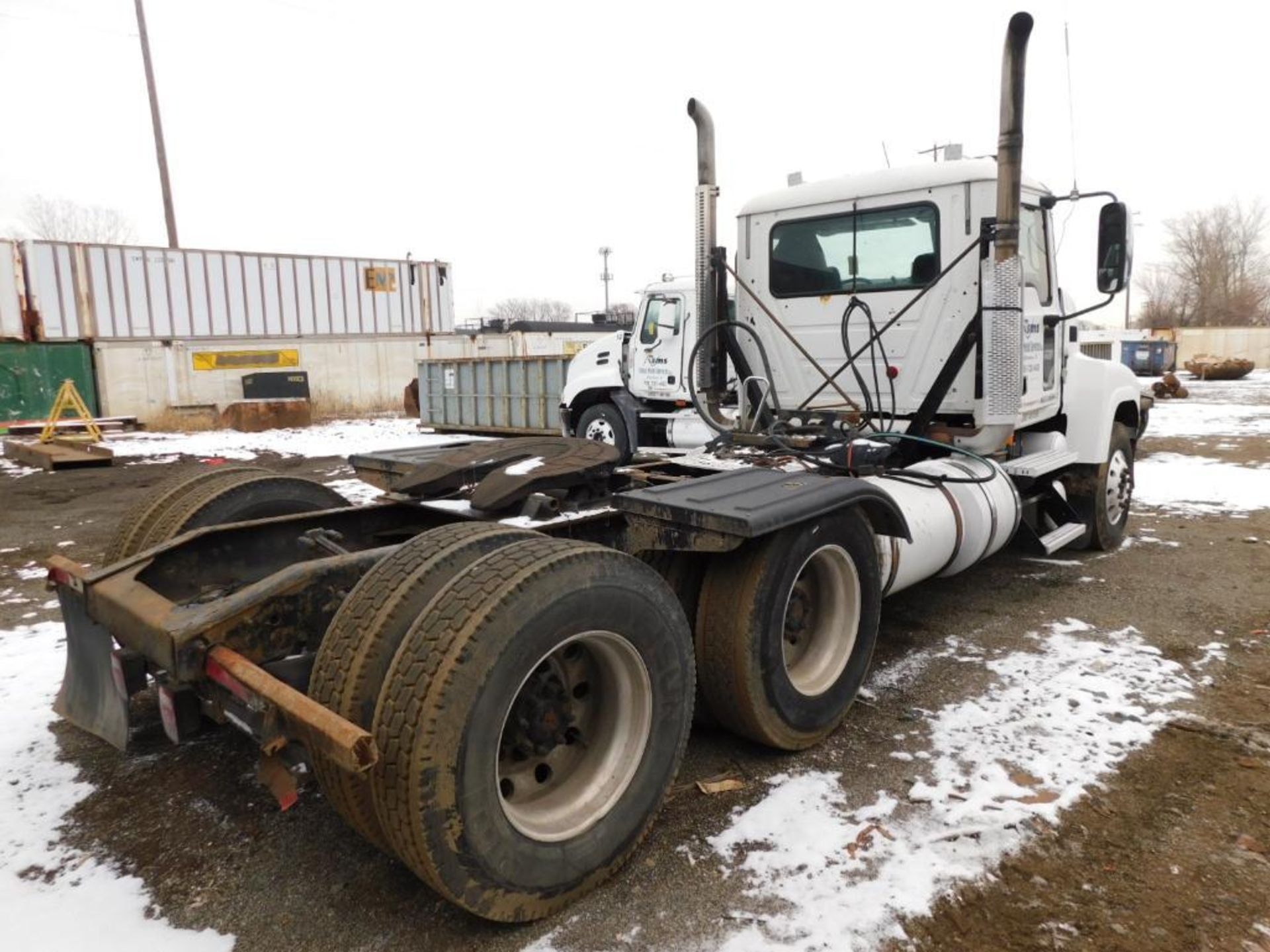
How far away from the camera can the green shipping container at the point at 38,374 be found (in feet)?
64.4

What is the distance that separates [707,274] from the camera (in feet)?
19.1

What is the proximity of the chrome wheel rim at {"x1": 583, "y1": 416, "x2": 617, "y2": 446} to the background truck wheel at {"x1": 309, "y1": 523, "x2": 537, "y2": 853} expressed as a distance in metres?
9.72

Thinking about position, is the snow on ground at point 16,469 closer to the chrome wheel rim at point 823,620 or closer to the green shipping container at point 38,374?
the green shipping container at point 38,374

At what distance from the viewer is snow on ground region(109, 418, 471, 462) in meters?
15.2

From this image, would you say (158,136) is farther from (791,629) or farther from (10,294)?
(791,629)

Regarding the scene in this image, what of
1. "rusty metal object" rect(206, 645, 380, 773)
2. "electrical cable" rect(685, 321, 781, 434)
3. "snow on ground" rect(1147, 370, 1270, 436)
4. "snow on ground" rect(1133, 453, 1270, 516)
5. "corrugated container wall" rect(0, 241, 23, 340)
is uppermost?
"corrugated container wall" rect(0, 241, 23, 340)

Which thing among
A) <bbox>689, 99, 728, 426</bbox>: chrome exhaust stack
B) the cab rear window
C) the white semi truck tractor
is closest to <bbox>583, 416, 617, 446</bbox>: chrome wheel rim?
the white semi truck tractor

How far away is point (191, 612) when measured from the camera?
2627 millimetres

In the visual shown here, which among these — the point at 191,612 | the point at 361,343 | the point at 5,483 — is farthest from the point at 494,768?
the point at 361,343

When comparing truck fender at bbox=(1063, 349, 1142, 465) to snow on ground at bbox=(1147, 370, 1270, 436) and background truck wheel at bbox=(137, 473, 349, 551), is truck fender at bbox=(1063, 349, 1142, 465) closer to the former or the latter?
background truck wheel at bbox=(137, 473, 349, 551)

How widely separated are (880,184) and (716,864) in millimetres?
4359

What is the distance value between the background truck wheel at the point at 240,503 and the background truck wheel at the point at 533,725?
1.91 m

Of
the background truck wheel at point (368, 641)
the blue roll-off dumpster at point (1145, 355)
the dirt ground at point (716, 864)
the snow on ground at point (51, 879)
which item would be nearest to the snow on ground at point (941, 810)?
the dirt ground at point (716, 864)

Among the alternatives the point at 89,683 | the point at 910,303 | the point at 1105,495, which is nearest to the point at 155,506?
the point at 89,683
